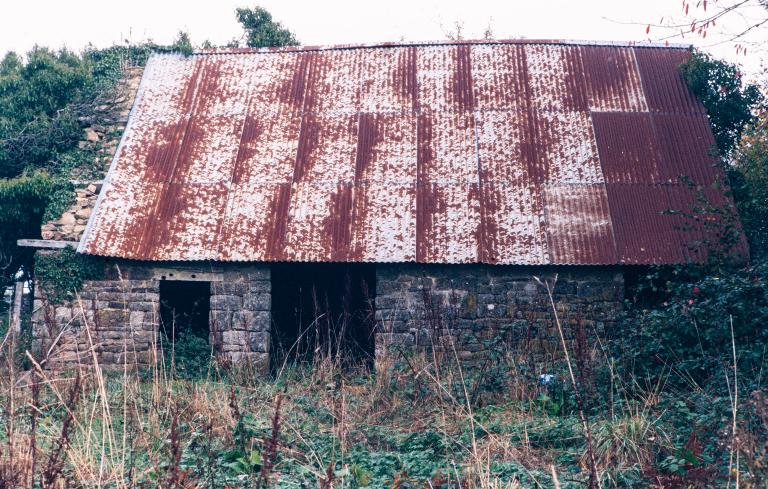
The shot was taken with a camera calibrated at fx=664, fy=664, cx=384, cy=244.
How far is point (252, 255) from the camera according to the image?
905 cm

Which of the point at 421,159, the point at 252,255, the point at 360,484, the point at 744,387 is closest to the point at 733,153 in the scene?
the point at 421,159

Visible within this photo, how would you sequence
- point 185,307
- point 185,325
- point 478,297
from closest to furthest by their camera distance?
point 478,297 < point 185,325 < point 185,307

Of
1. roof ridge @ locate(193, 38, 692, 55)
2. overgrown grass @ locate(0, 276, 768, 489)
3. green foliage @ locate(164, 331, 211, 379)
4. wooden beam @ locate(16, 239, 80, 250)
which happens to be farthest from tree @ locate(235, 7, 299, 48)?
overgrown grass @ locate(0, 276, 768, 489)

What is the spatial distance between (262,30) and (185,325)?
31.4 feet

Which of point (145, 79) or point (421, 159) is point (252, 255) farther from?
point (145, 79)

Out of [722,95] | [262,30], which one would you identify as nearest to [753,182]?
[722,95]

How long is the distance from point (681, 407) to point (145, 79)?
10246 mm

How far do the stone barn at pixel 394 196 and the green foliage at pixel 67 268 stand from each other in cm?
15

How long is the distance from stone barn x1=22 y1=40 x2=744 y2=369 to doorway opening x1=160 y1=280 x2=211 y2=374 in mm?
62

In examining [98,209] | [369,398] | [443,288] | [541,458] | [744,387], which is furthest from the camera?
[98,209]

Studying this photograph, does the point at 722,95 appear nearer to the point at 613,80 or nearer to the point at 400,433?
the point at 613,80

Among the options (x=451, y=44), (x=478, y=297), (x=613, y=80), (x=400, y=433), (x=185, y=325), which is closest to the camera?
(x=400, y=433)

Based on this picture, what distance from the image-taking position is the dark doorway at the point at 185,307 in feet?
32.7

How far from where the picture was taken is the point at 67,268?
30.6 feet
